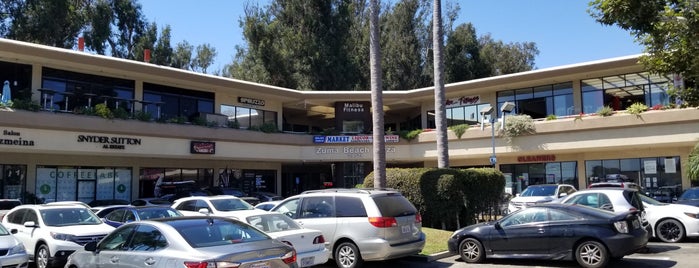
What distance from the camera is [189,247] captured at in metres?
6.93

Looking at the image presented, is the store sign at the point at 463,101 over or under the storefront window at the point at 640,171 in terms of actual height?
over

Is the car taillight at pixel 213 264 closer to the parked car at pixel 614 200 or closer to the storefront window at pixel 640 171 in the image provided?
the parked car at pixel 614 200

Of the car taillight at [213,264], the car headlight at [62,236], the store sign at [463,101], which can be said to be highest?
the store sign at [463,101]

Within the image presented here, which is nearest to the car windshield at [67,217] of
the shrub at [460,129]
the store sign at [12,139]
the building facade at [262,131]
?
the store sign at [12,139]

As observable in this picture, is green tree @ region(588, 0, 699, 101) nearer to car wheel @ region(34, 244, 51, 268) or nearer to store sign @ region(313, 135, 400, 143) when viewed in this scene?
car wheel @ region(34, 244, 51, 268)

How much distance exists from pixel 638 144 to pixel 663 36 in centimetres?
2218

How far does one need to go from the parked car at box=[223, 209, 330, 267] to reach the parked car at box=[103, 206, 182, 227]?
176 inches

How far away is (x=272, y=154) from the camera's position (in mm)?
34625

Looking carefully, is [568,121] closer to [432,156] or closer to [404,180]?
[432,156]

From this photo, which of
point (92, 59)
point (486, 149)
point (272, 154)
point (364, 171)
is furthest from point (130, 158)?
point (486, 149)

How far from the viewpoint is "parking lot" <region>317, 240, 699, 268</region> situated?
11.5 m

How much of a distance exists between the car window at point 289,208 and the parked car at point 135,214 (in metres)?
3.33

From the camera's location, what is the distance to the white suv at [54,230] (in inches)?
494

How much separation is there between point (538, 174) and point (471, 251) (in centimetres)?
2323
